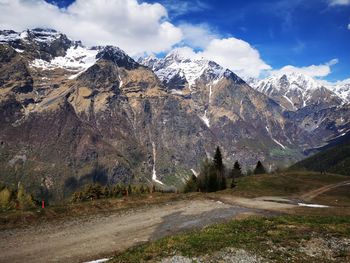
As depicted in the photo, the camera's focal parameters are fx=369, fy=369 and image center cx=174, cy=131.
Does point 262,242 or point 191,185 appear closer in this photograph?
point 262,242

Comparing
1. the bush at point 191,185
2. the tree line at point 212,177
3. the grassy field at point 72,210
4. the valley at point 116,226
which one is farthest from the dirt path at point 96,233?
the bush at point 191,185

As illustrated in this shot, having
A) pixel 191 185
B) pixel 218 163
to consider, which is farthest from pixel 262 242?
pixel 191 185

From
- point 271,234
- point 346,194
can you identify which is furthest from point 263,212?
point 346,194

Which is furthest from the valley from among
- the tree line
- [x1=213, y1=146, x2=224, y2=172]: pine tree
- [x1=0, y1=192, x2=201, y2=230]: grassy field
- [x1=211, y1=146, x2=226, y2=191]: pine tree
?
[x1=213, y1=146, x2=224, y2=172]: pine tree

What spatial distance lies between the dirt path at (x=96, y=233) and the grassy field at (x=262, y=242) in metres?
3.79

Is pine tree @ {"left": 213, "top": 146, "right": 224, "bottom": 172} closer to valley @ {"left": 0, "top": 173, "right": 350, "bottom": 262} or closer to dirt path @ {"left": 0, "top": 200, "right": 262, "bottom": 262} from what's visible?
valley @ {"left": 0, "top": 173, "right": 350, "bottom": 262}

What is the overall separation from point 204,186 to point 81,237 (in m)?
85.2

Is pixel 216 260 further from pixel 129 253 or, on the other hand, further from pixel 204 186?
pixel 204 186

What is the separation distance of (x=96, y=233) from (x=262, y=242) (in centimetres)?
1500

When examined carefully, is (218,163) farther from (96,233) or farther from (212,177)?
(96,233)

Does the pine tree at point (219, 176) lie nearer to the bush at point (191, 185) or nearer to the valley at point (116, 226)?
the bush at point (191, 185)

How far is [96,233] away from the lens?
33.8 m

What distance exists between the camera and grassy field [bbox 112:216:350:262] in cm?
2504

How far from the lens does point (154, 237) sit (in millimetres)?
33344
